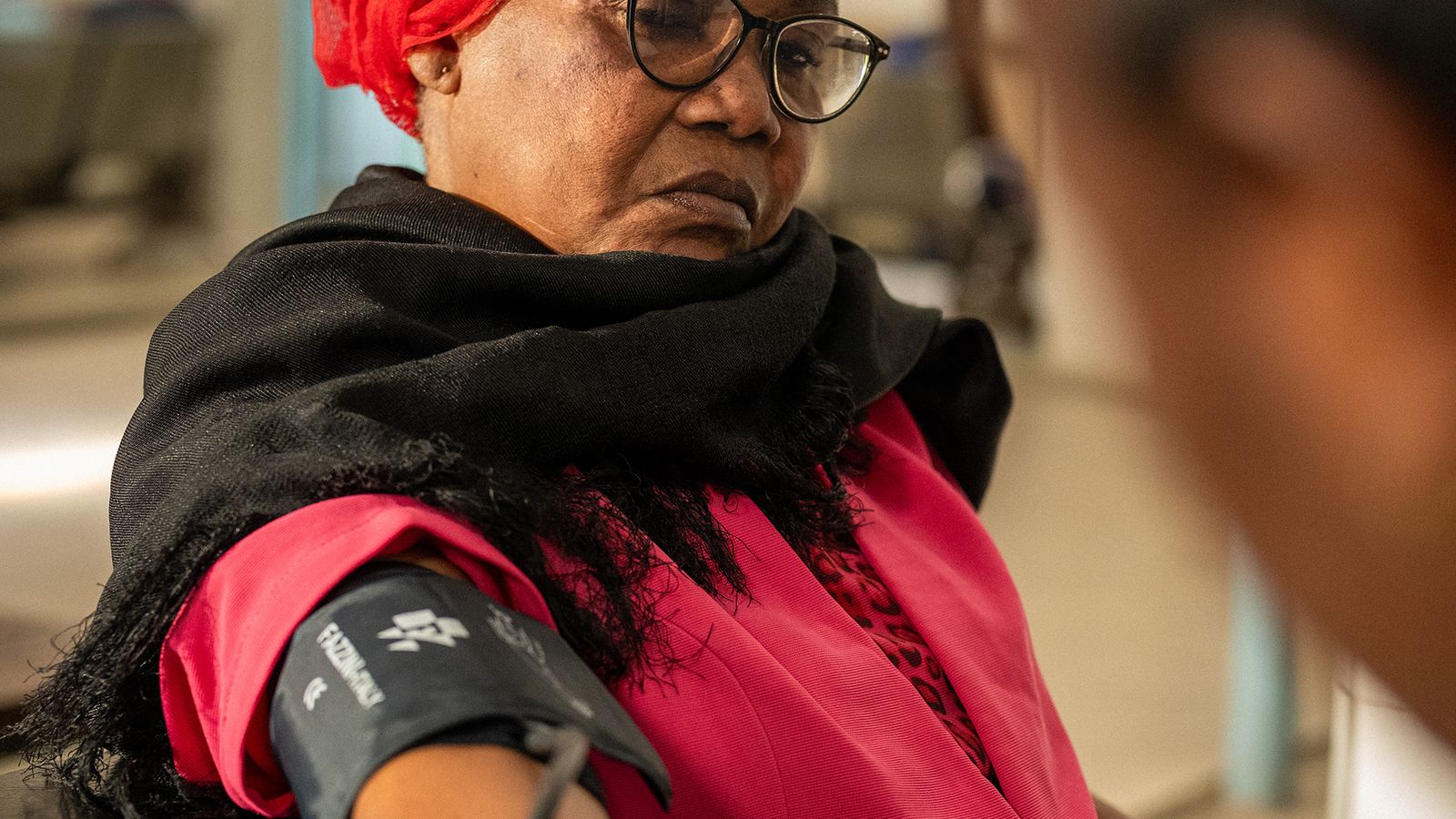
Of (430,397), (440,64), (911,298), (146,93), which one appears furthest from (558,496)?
(146,93)

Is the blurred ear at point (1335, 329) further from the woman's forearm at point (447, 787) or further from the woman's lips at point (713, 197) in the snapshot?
the woman's lips at point (713, 197)

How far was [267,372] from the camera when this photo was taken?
0.86m

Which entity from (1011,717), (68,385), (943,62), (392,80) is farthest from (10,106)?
(943,62)

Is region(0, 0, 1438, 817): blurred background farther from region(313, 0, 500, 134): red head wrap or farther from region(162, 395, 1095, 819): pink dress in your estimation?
region(313, 0, 500, 134): red head wrap

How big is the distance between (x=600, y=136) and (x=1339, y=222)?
841mm

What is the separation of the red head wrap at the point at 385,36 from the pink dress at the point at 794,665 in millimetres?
398

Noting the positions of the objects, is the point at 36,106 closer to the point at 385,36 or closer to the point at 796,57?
the point at 385,36

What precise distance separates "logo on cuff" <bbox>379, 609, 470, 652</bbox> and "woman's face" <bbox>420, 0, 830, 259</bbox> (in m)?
0.44

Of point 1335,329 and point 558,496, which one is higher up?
point 1335,329

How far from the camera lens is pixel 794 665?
2.96ft

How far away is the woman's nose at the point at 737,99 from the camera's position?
39.7 inches

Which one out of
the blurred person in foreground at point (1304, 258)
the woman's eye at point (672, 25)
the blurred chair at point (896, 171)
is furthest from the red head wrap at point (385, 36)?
the blurred chair at point (896, 171)

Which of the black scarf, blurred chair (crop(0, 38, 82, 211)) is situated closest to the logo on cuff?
the black scarf

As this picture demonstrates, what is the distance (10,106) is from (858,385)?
591 cm
